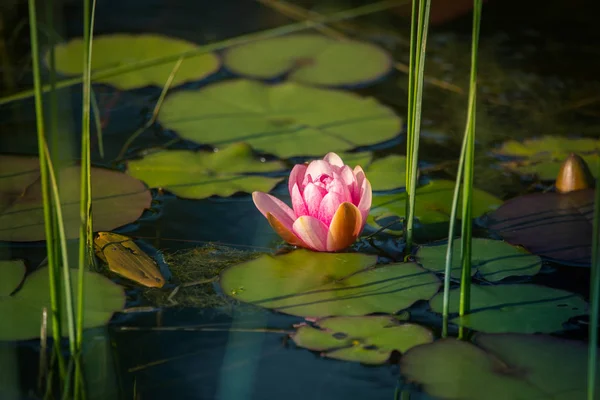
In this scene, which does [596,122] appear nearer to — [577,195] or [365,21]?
[577,195]

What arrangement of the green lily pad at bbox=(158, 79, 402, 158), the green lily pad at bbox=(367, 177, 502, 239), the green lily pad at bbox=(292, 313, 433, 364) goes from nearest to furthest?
the green lily pad at bbox=(292, 313, 433, 364) < the green lily pad at bbox=(367, 177, 502, 239) < the green lily pad at bbox=(158, 79, 402, 158)

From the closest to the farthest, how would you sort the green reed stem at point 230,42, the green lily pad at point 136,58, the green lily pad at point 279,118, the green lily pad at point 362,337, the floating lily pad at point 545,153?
the green lily pad at point 362,337 < the floating lily pad at point 545,153 < the green lily pad at point 279,118 < the green reed stem at point 230,42 < the green lily pad at point 136,58

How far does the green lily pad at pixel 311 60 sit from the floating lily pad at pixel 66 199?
0.80 m

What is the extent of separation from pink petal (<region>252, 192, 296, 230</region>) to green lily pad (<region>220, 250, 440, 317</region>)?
0.25 ft

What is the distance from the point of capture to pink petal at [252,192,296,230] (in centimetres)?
173

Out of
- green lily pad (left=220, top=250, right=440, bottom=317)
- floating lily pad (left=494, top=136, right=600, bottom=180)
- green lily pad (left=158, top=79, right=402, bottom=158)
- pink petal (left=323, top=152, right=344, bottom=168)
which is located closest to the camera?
green lily pad (left=220, top=250, right=440, bottom=317)

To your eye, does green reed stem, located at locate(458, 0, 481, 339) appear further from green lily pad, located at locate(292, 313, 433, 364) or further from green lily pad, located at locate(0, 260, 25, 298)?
green lily pad, located at locate(0, 260, 25, 298)

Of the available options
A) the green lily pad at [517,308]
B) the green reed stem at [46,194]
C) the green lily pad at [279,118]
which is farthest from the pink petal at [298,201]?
the green reed stem at [46,194]

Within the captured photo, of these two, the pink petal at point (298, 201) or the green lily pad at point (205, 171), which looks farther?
the green lily pad at point (205, 171)

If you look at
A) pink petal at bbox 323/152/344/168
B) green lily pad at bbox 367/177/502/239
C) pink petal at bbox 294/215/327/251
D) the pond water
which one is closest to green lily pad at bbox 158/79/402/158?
the pond water

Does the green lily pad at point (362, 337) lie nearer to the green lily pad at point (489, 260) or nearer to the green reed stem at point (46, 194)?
the green lily pad at point (489, 260)

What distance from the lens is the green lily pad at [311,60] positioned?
2658 mm

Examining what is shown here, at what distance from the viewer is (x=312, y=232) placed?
1696 mm

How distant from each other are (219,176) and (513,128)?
3.08 feet
